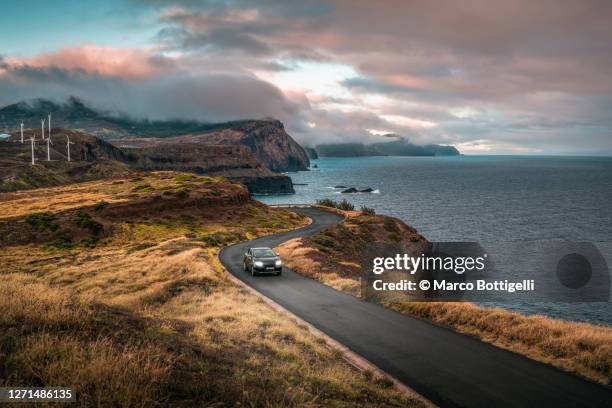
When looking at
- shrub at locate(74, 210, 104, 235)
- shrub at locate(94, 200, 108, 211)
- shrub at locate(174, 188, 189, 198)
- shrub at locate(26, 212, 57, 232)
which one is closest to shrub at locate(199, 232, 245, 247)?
shrub at locate(74, 210, 104, 235)

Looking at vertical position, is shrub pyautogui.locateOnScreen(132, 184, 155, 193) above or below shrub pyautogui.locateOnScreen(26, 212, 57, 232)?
above

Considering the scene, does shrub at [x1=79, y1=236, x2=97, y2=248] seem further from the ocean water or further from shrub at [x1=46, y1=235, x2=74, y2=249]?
the ocean water

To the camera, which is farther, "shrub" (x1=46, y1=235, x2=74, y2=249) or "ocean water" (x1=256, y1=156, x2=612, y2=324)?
"ocean water" (x1=256, y1=156, x2=612, y2=324)

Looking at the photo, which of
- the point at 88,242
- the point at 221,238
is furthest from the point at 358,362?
the point at 88,242

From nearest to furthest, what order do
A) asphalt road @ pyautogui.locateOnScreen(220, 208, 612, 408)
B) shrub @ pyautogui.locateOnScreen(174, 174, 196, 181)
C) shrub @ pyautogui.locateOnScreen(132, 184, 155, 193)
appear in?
1. asphalt road @ pyautogui.locateOnScreen(220, 208, 612, 408)
2. shrub @ pyautogui.locateOnScreen(132, 184, 155, 193)
3. shrub @ pyautogui.locateOnScreen(174, 174, 196, 181)

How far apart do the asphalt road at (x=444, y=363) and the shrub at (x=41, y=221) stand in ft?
154

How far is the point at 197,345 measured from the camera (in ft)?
35.7

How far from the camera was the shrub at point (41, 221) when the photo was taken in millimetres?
55219

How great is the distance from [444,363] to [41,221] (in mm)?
59080

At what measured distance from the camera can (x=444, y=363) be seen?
12.2 metres

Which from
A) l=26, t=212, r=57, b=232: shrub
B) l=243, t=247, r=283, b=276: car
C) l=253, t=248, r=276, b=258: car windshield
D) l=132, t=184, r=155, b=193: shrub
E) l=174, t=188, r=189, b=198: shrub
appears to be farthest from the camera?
l=132, t=184, r=155, b=193: shrub

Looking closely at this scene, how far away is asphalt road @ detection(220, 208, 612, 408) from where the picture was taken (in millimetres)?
9945

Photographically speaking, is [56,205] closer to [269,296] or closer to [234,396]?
[269,296]

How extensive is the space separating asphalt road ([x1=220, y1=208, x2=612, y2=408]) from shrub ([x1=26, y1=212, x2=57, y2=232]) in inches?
1849
